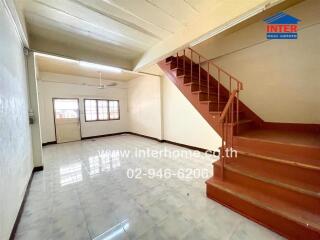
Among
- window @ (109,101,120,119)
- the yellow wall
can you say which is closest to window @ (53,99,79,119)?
window @ (109,101,120,119)

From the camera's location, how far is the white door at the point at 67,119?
231 inches

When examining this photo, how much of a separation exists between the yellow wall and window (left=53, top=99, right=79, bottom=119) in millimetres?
5872

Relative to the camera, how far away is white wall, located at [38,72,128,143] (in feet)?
18.1

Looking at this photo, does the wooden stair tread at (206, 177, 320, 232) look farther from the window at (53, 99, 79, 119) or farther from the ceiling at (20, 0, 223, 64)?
the window at (53, 99, 79, 119)

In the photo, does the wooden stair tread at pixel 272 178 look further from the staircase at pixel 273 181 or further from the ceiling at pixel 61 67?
the ceiling at pixel 61 67

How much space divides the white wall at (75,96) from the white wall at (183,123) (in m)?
3.07

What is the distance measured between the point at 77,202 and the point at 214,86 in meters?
3.77

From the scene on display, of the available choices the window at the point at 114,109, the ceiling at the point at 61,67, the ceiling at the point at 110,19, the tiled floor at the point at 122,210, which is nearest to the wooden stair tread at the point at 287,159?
the tiled floor at the point at 122,210

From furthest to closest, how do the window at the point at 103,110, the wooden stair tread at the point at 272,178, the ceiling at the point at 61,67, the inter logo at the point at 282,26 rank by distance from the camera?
the window at the point at 103,110 < the ceiling at the point at 61,67 < the inter logo at the point at 282,26 < the wooden stair tread at the point at 272,178

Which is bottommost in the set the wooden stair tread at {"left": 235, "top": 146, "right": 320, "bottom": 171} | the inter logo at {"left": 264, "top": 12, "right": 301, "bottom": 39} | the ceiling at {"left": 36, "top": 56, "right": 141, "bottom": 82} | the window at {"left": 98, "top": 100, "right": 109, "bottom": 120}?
the wooden stair tread at {"left": 235, "top": 146, "right": 320, "bottom": 171}

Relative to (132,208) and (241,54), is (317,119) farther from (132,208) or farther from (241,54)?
(132,208)

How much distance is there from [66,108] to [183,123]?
5.07 metres

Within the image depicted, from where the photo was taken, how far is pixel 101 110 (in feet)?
23.2

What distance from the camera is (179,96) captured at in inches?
194
